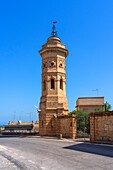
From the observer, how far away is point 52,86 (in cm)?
3042

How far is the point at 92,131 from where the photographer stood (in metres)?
20.4

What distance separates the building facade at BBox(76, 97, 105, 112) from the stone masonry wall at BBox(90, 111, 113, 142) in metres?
41.6

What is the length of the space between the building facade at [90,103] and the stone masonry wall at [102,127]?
1637 inches

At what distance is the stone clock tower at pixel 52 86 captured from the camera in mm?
28781

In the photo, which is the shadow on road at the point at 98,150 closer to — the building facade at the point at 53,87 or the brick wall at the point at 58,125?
the brick wall at the point at 58,125

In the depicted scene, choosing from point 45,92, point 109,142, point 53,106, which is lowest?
point 109,142

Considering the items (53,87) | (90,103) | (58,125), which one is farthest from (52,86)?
(90,103)

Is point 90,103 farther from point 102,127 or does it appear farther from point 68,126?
point 102,127

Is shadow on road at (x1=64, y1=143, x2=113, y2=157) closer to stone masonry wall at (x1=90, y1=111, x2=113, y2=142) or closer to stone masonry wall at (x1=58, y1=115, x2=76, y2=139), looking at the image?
stone masonry wall at (x1=90, y1=111, x2=113, y2=142)

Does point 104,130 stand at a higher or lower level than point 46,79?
lower

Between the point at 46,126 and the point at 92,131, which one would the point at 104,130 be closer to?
the point at 92,131

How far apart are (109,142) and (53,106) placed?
39.5 feet

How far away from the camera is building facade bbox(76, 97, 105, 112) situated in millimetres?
61656

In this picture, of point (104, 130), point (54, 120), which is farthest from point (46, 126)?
point (104, 130)
